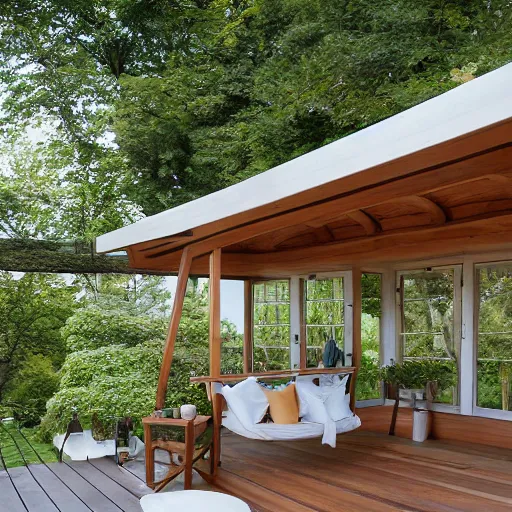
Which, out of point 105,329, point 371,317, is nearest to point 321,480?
point 371,317

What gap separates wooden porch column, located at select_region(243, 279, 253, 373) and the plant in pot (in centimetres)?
237

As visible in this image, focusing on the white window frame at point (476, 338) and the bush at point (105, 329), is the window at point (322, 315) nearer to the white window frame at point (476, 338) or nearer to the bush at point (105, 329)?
the white window frame at point (476, 338)

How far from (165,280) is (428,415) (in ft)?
→ 22.7

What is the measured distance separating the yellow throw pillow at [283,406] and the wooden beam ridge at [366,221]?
1.84 m

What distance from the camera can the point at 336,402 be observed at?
227 inches

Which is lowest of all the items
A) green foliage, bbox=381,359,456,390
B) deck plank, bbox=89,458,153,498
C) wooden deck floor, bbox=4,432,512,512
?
deck plank, bbox=89,458,153,498

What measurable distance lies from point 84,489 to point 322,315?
3.77 m

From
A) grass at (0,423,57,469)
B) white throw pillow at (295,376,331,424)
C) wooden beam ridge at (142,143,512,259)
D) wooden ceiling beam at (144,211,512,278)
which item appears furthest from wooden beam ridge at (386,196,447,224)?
grass at (0,423,57,469)

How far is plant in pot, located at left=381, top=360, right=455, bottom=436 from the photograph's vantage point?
268 inches

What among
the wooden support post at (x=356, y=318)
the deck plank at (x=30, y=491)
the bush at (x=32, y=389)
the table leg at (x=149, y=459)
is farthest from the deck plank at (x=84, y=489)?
the bush at (x=32, y=389)

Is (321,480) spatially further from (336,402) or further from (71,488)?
(71,488)

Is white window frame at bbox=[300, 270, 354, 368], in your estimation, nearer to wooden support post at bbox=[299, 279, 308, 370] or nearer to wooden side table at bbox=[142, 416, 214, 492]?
wooden support post at bbox=[299, 279, 308, 370]

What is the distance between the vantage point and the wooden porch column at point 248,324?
877cm

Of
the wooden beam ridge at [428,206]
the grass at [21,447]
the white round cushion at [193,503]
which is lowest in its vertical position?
the grass at [21,447]
